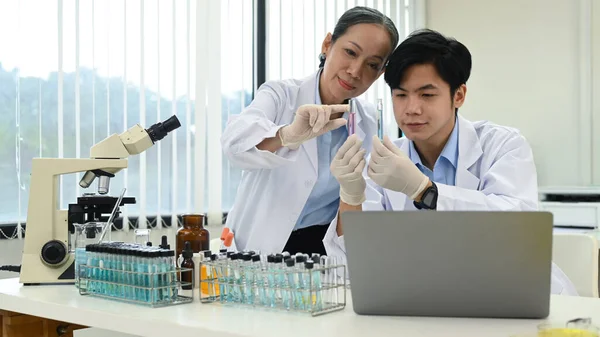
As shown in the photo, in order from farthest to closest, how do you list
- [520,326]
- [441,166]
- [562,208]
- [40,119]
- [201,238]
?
[562,208] < [40,119] < [441,166] < [201,238] < [520,326]

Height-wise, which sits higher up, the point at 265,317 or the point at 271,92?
the point at 271,92

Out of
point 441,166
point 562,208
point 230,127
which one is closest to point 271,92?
point 230,127

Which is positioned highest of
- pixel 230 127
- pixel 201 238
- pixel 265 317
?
pixel 230 127

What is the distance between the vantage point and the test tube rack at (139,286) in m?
1.34

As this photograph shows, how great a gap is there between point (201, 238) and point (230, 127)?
461mm

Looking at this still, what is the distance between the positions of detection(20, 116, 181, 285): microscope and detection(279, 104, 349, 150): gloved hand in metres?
0.31

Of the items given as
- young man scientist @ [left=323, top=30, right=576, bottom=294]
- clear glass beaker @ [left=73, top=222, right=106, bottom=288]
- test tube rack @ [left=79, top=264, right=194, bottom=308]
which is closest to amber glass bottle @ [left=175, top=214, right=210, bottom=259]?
test tube rack @ [left=79, top=264, right=194, bottom=308]

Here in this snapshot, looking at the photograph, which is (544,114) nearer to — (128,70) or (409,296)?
(128,70)

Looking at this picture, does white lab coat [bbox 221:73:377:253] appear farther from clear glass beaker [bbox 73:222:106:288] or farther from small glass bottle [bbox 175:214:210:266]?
clear glass beaker [bbox 73:222:106:288]

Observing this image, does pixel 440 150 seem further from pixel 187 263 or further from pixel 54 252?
pixel 54 252

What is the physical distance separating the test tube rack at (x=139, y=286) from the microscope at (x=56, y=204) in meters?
0.24

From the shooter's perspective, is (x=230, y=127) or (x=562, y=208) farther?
(x=562, y=208)

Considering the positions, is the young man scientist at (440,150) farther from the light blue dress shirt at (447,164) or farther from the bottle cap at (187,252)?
the bottle cap at (187,252)

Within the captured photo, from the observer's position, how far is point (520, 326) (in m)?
1.10
